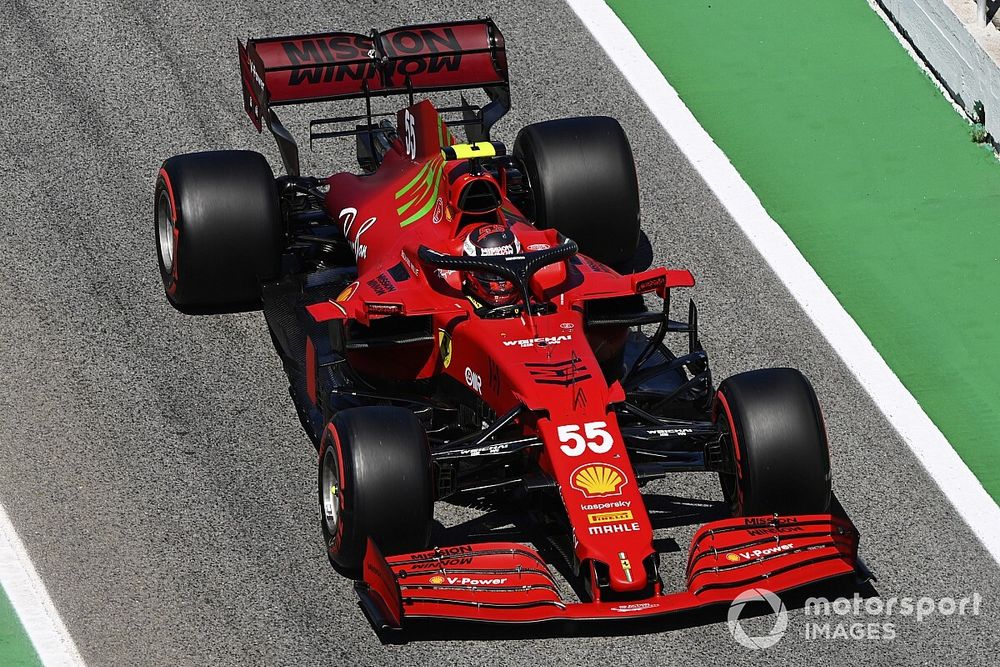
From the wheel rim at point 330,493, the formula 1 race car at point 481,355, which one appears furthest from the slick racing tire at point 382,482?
the wheel rim at point 330,493

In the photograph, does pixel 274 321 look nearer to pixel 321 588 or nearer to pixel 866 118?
pixel 321 588

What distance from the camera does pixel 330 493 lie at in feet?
38.1

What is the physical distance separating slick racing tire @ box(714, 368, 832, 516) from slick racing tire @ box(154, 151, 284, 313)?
3.76 meters

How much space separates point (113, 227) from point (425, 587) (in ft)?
18.0

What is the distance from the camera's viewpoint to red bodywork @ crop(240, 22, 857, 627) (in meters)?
10.7

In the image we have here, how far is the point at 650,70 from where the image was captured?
1703 cm

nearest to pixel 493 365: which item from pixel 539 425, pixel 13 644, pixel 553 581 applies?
pixel 539 425

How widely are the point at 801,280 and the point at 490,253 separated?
3.24 metres

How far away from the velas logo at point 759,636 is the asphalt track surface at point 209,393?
5 centimetres

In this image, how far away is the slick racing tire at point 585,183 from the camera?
1400 centimetres

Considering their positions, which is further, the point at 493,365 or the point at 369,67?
the point at 369,67

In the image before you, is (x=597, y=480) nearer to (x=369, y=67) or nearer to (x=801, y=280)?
(x=801, y=280)

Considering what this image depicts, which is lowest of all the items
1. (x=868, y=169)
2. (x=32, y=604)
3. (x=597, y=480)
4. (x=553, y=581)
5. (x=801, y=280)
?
(x=801, y=280)

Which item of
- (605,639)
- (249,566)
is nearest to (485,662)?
(605,639)
